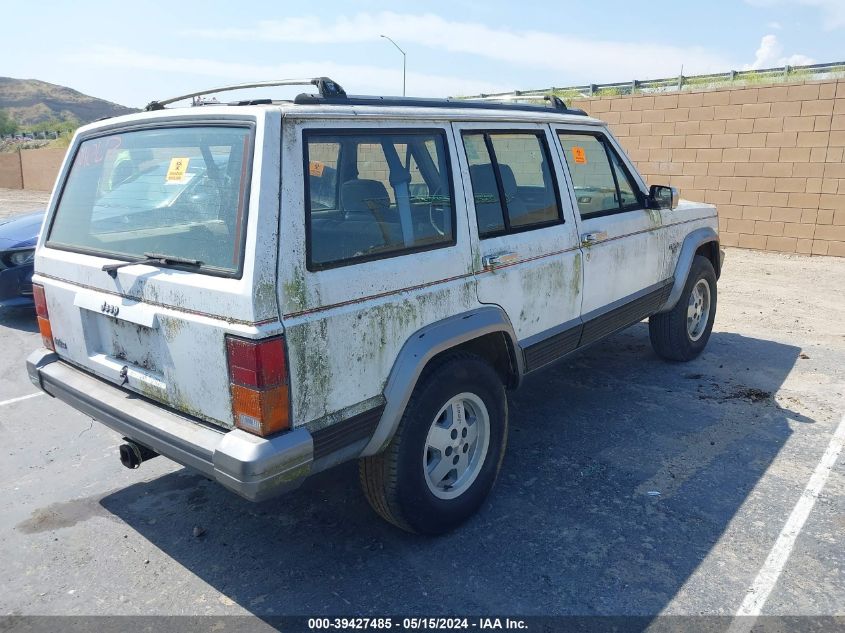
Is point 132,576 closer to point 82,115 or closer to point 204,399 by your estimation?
point 204,399

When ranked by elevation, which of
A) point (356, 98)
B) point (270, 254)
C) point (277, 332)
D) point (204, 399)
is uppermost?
point (356, 98)

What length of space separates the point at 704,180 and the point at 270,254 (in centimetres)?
1085

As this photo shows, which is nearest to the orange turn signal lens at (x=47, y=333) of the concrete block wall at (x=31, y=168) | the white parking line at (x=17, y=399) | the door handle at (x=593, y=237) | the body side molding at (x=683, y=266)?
the white parking line at (x=17, y=399)

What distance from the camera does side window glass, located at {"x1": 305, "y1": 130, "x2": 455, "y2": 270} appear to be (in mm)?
2541

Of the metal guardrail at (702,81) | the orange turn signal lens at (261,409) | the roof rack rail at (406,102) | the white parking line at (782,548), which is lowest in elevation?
the white parking line at (782,548)

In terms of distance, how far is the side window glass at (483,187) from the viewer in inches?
127

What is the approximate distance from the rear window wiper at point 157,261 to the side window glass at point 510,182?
4.59 ft

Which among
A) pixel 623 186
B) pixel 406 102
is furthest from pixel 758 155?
pixel 406 102

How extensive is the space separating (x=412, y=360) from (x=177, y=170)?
50.4 inches

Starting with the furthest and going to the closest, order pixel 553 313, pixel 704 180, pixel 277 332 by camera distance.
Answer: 1. pixel 704 180
2. pixel 553 313
3. pixel 277 332

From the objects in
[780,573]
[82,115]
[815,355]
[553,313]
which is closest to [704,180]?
[815,355]

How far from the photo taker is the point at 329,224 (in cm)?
256

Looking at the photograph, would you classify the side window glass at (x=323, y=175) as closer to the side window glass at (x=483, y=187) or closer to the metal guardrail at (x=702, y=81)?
the side window glass at (x=483, y=187)

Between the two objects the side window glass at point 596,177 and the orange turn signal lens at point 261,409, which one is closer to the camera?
the orange turn signal lens at point 261,409
